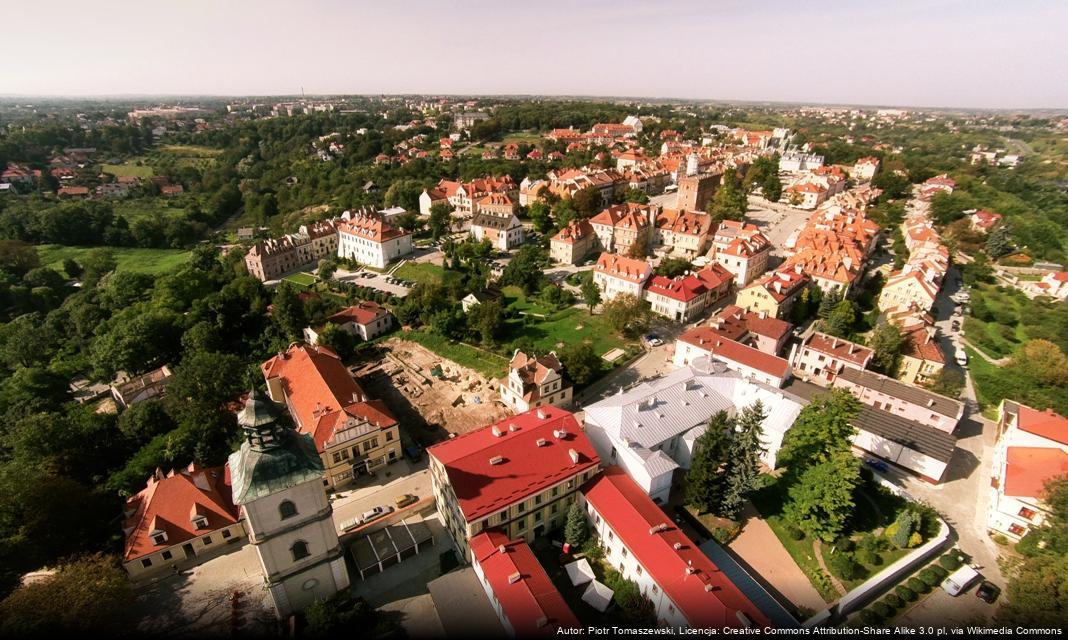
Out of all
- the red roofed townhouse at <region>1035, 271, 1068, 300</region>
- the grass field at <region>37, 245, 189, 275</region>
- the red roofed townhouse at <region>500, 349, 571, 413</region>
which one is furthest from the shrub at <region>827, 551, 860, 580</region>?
the grass field at <region>37, 245, 189, 275</region>

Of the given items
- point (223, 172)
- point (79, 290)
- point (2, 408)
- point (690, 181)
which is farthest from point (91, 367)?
point (223, 172)

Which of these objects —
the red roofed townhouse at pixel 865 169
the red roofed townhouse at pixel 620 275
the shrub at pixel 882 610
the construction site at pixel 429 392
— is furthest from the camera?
the red roofed townhouse at pixel 865 169

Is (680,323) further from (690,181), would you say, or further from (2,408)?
(2,408)

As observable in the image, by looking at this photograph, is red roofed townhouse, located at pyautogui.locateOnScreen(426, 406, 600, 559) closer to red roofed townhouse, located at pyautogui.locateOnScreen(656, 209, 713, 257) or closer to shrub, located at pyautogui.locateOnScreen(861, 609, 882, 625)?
shrub, located at pyautogui.locateOnScreen(861, 609, 882, 625)

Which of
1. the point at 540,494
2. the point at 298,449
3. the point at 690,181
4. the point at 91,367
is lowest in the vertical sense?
the point at 91,367

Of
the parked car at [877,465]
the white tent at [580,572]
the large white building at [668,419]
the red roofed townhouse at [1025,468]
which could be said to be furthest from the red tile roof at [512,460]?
the red roofed townhouse at [1025,468]

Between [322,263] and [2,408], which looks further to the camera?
[322,263]

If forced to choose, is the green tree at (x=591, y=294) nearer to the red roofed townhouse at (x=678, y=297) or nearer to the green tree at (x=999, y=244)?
the red roofed townhouse at (x=678, y=297)
